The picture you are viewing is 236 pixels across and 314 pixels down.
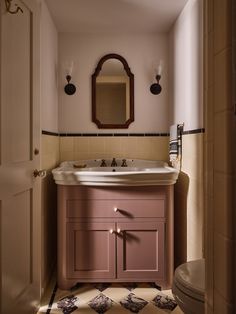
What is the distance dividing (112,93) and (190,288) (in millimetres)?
2009

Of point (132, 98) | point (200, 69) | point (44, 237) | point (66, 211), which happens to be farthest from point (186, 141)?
point (44, 237)

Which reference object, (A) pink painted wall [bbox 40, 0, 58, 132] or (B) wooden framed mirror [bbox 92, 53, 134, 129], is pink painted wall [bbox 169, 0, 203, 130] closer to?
(B) wooden framed mirror [bbox 92, 53, 134, 129]

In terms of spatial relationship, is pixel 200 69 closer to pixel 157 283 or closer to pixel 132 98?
pixel 132 98

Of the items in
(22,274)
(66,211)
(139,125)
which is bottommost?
(22,274)

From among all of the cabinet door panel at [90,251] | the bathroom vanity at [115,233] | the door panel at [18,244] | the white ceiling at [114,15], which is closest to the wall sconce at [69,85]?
the white ceiling at [114,15]

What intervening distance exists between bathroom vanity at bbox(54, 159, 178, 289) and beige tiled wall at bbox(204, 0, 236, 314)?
61.9 inches

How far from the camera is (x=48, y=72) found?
95.0 inches

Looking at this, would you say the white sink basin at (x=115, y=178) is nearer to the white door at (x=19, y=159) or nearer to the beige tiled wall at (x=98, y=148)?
the white door at (x=19, y=159)

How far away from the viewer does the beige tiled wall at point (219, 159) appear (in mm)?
554

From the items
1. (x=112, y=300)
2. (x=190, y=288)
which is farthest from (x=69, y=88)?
(x=190, y=288)

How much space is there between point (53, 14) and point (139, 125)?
118 cm

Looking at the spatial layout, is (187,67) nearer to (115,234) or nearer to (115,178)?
(115,178)

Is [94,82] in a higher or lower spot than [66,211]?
higher

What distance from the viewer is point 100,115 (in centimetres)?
285
